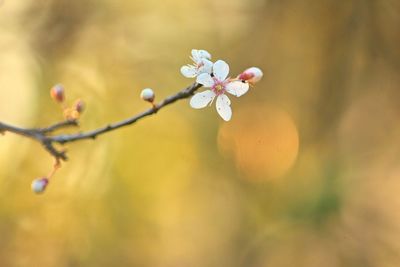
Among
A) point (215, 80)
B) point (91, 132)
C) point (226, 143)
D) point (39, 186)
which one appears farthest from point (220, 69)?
point (226, 143)

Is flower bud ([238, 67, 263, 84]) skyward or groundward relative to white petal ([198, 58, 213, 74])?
skyward

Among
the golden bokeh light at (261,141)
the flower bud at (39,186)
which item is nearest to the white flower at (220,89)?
the flower bud at (39,186)

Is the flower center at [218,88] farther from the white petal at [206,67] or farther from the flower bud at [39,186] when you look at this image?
the flower bud at [39,186]

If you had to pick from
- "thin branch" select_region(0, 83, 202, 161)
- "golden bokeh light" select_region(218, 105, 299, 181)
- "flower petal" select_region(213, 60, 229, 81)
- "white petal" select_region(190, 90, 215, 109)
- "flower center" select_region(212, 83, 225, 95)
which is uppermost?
"golden bokeh light" select_region(218, 105, 299, 181)

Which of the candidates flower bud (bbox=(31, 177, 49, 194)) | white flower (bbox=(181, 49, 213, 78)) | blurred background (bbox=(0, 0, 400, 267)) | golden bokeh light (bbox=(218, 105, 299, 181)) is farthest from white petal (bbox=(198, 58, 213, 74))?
golden bokeh light (bbox=(218, 105, 299, 181))

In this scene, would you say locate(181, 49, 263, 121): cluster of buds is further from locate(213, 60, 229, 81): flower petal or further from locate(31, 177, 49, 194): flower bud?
locate(31, 177, 49, 194): flower bud

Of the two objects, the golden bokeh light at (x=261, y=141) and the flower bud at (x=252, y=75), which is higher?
the golden bokeh light at (x=261, y=141)

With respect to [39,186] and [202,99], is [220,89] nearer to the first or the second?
[202,99]

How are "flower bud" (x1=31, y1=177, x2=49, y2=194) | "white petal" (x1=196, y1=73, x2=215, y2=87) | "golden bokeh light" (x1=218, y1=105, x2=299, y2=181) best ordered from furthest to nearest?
"golden bokeh light" (x1=218, y1=105, x2=299, y2=181) < "flower bud" (x1=31, y1=177, x2=49, y2=194) < "white petal" (x1=196, y1=73, x2=215, y2=87)

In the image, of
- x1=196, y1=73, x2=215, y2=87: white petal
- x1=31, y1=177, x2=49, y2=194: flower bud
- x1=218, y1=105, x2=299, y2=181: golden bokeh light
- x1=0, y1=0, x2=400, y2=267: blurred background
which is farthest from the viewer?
x1=218, y1=105, x2=299, y2=181: golden bokeh light
